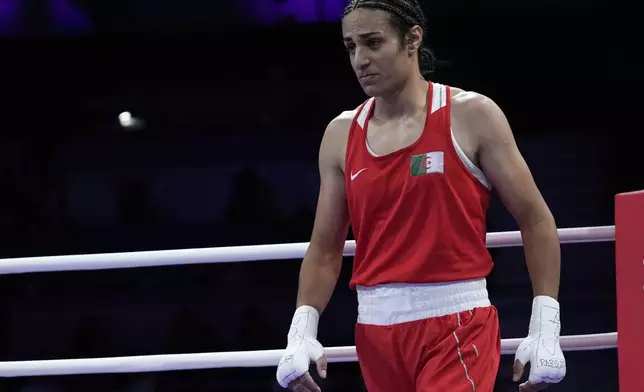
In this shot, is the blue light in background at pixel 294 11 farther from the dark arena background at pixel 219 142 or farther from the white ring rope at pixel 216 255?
the white ring rope at pixel 216 255

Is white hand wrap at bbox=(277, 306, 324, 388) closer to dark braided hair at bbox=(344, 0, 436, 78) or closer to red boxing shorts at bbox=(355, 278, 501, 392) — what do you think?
red boxing shorts at bbox=(355, 278, 501, 392)

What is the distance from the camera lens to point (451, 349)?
4.87 ft

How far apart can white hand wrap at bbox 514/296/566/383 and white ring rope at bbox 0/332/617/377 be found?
61 centimetres

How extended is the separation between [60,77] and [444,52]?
3268 mm

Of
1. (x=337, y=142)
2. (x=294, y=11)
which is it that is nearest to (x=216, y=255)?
(x=337, y=142)

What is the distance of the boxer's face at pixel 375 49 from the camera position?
5.24 ft

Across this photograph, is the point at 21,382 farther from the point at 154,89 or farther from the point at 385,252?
the point at 385,252

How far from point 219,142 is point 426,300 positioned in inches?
239

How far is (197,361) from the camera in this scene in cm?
219

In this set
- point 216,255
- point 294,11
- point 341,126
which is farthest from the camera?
point 294,11

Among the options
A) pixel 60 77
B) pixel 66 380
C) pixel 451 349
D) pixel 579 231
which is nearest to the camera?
pixel 451 349

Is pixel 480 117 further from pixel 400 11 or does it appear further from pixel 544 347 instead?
pixel 544 347

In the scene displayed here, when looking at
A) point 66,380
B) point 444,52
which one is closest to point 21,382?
point 66,380

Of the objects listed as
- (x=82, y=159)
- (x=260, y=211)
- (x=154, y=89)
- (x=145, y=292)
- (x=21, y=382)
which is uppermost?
(x=154, y=89)
